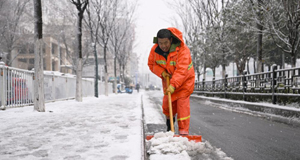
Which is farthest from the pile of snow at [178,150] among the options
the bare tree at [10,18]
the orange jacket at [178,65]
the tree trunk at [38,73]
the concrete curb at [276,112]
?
the bare tree at [10,18]

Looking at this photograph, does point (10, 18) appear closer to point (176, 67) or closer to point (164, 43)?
point (164, 43)

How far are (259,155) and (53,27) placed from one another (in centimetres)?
2689

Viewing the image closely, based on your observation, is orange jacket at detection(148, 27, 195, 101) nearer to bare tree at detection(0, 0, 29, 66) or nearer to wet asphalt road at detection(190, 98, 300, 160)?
wet asphalt road at detection(190, 98, 300, 160)

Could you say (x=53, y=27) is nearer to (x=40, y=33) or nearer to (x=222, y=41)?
(x=222, y=41)

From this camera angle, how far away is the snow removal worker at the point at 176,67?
3.49 meters

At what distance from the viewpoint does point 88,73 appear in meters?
79.7

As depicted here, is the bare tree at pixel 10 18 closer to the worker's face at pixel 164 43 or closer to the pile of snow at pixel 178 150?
the worker's face at pixel 164 43

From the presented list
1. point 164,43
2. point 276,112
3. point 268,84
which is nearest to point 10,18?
point 268,84

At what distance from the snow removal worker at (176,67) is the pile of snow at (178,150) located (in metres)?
0.42

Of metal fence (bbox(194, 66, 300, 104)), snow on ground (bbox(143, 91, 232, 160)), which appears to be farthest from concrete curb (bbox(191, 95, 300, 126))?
snow on ground (bbox(143, 91, 232, 160))

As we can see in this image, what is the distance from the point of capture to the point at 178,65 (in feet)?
11.5

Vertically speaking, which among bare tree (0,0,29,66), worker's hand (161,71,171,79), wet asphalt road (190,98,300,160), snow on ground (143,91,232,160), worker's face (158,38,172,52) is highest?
bare tree (0,0,29,66)

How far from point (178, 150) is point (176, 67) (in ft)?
3.98

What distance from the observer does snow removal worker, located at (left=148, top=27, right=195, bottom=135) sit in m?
→ 3.49
